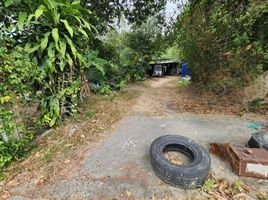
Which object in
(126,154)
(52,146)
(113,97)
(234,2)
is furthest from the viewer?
(113,97)

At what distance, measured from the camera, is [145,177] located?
7.24 ft

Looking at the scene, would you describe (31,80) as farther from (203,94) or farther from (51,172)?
(203,94)

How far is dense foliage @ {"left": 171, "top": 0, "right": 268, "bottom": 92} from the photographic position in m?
4.40

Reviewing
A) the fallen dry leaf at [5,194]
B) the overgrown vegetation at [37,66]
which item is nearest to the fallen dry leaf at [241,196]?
the fallen dry leaf at [5,194]

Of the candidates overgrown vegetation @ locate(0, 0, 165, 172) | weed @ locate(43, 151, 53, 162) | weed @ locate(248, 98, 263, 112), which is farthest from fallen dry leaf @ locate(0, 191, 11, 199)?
weed @ locate(248, 98, 263, 112)

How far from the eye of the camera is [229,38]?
464 cm

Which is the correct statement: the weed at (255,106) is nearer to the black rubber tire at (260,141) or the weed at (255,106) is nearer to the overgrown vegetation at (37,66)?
the black rubber tire at (260,141)

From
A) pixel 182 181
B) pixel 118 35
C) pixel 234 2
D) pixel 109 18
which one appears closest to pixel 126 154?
pixel 182 181

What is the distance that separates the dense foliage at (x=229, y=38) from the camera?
173 inches

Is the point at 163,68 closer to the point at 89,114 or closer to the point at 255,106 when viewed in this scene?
the point at 255,106

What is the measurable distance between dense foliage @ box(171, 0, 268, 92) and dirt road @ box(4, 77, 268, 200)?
4.60 ft

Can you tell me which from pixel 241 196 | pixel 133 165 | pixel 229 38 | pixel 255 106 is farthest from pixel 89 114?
pixel 255 106

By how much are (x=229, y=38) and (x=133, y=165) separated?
4030 mm

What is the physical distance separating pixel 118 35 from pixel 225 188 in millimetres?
9032
